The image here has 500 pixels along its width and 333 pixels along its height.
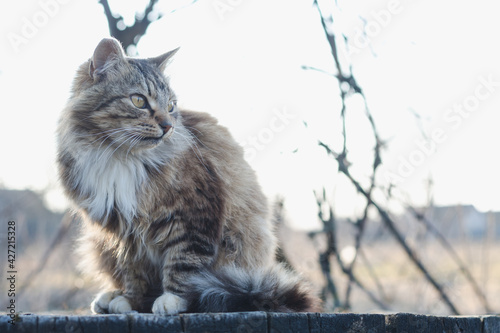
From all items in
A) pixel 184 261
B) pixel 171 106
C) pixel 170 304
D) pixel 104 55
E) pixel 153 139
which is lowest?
pixel 170 304

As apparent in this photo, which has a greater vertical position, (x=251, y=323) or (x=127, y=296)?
(x=251, y=323)

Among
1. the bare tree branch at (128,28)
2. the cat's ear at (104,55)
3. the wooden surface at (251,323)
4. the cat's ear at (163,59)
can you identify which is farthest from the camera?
the bare tree branch at (128,28)

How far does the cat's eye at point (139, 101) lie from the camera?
7.11 ft

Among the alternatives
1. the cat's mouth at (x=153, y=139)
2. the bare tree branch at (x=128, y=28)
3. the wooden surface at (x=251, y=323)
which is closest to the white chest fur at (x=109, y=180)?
the cat's mouth at (x=153, y=139)

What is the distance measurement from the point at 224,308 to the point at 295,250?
269 cm

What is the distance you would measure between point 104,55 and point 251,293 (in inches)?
52.4

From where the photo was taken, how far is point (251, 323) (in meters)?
1.54

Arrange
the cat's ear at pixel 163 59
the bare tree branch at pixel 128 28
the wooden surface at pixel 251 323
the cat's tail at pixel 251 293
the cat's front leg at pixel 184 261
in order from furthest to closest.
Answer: the bare tree branch at pixel 128 28 → the cat's ear at pixel 163 59 → the cat's front leg at pixel 184 261 → the cat's tail at pixel 251 293 → the wooden surface at pixel 251 323

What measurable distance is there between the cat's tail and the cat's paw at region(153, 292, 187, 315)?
0.11ft

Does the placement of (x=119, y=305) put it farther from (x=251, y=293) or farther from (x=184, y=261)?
(x=251, y=293)

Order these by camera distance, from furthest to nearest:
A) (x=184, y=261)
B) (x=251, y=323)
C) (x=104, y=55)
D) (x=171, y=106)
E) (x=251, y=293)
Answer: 1. (x=171, y=106)
2. (x=104, y=55)
3. (x=184, y=261)
4. (x=251, y=293)
5. (x=251, y=323)

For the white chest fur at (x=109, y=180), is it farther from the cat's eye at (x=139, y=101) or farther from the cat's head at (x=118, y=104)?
the cat's eye at (x=139, y=101)

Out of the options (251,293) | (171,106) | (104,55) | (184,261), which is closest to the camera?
(251,293)

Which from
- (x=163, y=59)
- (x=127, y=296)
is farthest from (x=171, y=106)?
(x=127, y=296)
